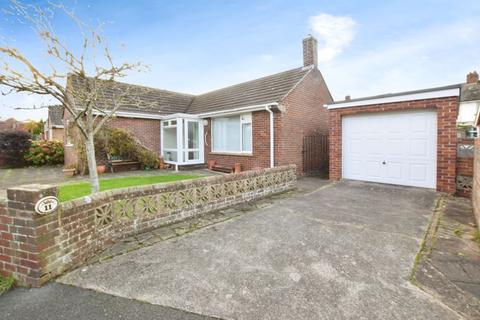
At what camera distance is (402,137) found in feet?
→ 24.1

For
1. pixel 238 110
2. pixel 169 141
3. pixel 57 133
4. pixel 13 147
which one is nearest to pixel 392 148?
pixel 238 110

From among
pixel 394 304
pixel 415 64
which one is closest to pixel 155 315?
pixel 394 304

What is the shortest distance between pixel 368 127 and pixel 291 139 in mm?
2887

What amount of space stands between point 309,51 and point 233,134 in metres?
5.59

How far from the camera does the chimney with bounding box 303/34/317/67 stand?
11.2 m

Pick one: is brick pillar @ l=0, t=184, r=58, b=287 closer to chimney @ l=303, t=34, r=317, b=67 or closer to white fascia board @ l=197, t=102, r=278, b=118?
white fascia board @ l=197, t=102, r=278, b=118

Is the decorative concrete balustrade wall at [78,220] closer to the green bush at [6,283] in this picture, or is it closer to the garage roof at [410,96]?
the green bush at [6,283]

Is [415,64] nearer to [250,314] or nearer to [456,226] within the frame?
[456,226]

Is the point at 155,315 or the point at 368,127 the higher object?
the point at 368,127

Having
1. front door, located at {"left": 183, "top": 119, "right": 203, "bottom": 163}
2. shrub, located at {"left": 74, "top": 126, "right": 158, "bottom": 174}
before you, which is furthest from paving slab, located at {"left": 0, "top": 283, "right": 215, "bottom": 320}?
front door, located at {"left": 183, "top": 119, "right": 203, "bottom": 163}

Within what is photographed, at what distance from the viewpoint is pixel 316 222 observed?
4594mm

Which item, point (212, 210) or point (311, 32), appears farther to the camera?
point (311, 32)

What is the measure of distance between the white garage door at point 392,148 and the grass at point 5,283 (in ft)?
30.2

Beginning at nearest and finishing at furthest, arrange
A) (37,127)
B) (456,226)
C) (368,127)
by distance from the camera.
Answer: (456,226) < (368,127) < (37,127)
